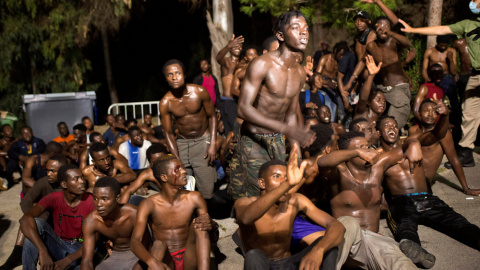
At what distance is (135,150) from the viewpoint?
27.5ft

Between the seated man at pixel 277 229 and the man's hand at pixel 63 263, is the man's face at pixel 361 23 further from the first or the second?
the man's hand at pixel 63 263

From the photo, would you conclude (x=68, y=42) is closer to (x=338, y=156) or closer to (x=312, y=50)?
(x=312, y=50)

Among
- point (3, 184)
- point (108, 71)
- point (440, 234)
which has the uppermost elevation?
point (108, 71)

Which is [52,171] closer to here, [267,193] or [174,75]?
[174,75]

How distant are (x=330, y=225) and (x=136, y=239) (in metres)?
1.56

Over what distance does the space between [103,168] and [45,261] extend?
1.75m

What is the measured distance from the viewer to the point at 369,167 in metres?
4.78

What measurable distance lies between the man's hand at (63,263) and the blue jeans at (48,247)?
0.19ft

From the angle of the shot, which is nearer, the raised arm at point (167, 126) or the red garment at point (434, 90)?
the raised arm at point (167, 126)

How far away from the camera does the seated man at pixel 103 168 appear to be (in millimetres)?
5895

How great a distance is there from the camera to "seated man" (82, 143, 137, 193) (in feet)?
19.3

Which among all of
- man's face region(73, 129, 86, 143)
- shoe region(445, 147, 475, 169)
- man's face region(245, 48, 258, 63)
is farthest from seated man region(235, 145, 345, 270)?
man's face region(73, 129, 86, 143)

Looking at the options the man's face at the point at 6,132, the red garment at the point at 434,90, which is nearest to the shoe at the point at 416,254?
the red garment at the point at 434,90

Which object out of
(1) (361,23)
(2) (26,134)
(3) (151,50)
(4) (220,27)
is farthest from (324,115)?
(3) (151,50)
